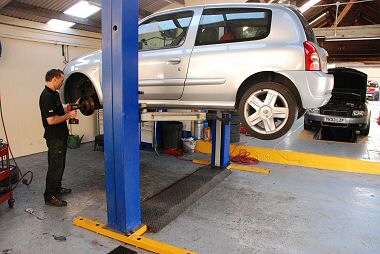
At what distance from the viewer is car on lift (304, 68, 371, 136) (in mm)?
6750

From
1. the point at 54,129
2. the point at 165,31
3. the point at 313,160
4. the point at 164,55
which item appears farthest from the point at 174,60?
the point at 313,160

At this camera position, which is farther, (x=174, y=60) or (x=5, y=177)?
(x=5, y=177)

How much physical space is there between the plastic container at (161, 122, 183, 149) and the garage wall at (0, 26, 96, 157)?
2.56 meters

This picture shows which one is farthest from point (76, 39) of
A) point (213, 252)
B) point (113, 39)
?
point (213, 252)

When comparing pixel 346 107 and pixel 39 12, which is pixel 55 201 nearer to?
pixel 39 12

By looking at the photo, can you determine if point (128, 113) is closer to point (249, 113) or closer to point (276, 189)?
point (249, 113)

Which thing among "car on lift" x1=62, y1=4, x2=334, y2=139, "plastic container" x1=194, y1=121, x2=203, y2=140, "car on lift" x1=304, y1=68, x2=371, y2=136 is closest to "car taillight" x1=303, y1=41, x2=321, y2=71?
"car on lift" x1=62, y1=4, x2=334, y2=139

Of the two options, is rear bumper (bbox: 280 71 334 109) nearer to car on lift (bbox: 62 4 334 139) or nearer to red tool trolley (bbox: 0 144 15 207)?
car on lift (bbox: 62 4 334 139)

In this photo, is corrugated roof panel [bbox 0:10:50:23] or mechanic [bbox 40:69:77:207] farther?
corrugated roof panel [bbox 0:10:50:23]

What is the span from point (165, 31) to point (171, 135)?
9.93 feet

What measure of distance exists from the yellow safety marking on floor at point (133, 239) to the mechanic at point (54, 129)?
0.62 metres

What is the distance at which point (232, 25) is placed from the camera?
9.91 feet

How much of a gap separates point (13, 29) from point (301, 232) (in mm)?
5680

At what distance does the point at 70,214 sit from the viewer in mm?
3309
